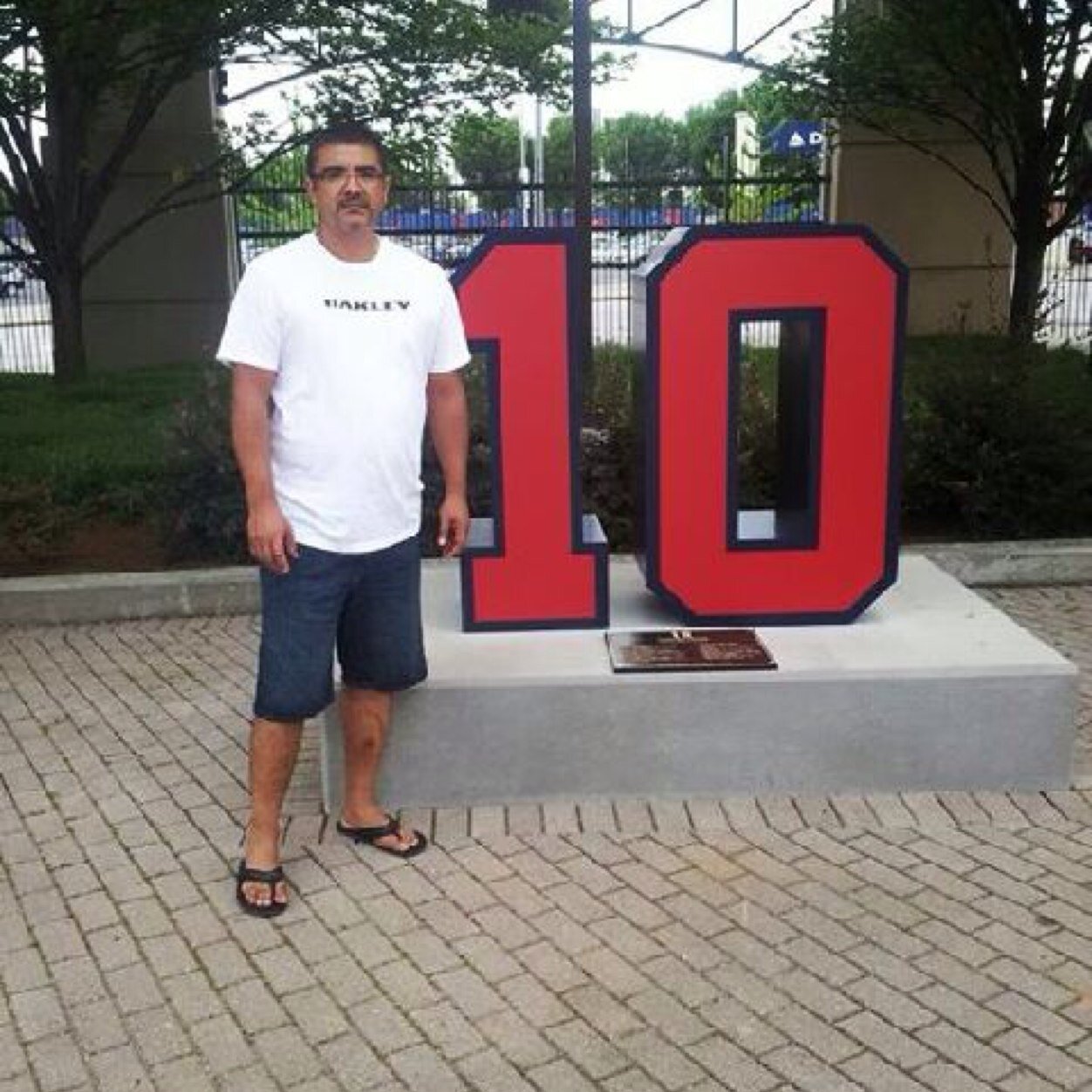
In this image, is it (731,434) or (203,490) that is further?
(203,490)

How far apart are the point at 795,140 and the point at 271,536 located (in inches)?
627

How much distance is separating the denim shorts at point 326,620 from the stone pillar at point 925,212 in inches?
525

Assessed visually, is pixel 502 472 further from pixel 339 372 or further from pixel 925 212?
pixel 925 212

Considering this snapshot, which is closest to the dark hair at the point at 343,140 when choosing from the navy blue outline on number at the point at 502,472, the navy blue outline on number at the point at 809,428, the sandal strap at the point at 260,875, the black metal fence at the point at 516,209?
the navy blue outline on number at the point at 502,472

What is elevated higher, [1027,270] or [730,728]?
[1027,270]

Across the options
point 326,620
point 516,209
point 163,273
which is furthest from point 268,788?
point 516,209

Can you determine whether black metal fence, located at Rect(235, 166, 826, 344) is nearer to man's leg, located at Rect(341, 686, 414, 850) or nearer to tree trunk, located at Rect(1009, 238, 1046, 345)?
tree trunk, located at Rect(1009, 238, 1046, 345)

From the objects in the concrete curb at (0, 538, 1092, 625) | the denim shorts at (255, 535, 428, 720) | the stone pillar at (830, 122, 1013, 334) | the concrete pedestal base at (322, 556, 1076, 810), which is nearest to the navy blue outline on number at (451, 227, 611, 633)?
the concrete pedestal base at (322, 556, 1076, 810)

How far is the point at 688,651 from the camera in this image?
428 centimetres

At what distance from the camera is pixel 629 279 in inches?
196

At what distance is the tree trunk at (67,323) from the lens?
12.6 metres

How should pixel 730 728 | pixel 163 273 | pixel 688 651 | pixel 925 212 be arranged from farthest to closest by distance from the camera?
1. pixel 925 212
2. pixel 163 273
3. pixel 688 651
4. pixel 730 728

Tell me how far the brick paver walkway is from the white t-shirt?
1.06 meters

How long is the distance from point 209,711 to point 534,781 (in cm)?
157
